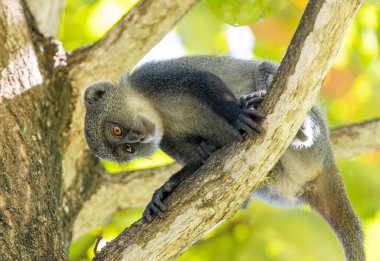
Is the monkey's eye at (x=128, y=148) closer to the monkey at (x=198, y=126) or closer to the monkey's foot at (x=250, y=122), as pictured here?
the monkey at (x=198, y=126)

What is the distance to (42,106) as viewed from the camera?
587cm

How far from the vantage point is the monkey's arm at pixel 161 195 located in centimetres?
476

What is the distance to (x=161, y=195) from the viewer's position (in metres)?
5.29

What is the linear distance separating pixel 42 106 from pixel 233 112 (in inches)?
69.9

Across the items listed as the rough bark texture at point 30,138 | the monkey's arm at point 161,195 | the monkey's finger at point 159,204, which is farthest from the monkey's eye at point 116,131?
the monkey's finger at point 159,204

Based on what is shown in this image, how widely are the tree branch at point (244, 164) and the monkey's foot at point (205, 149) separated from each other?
1.32m

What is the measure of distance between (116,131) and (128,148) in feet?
0.68

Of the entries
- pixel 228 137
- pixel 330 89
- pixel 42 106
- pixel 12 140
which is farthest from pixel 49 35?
pixel 330 89

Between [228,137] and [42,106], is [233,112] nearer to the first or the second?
[228,137]

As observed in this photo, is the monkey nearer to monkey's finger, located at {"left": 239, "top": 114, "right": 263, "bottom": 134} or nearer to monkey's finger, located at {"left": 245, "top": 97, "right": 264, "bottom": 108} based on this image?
monkey's finger, located at {"left": 245, "top": 97, "right": 264, "bottom": 108}

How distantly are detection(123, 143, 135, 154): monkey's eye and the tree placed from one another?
499 mm

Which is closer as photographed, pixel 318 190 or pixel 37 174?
pixel 37 174

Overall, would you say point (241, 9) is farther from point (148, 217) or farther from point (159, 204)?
point (148, 217)

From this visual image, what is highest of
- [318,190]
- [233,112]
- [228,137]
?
[233,112]
